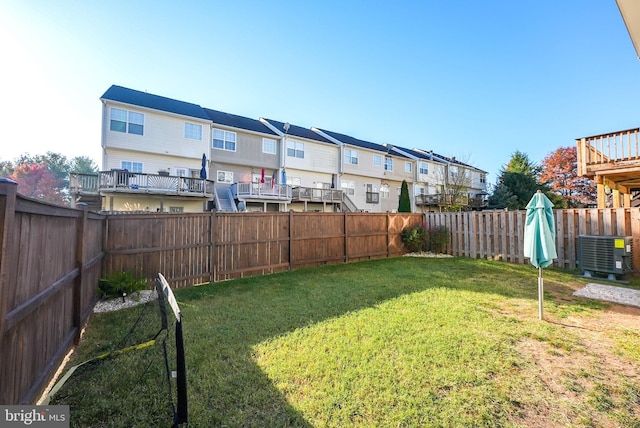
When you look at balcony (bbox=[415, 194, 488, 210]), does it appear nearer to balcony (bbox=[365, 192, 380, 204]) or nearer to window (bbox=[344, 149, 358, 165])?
balcony (bbox=[365, 192, 380, 204])

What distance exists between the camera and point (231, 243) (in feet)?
25.1

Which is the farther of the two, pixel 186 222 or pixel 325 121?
pixel 325 121

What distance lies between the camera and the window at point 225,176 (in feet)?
63.4

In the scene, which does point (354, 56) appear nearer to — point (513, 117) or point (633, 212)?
point (633, 212)

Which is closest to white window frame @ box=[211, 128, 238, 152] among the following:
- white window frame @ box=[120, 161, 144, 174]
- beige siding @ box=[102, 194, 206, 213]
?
beige siding @ box=[102, 194, 206, 213]

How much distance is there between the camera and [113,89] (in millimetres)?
16547

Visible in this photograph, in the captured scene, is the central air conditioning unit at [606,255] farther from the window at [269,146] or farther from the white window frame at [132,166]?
the white window frame at [132,166]

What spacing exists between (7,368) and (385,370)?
3.06 meters

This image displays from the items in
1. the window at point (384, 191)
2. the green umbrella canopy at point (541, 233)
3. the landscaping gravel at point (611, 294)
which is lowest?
the landscaping gravel at point (611, 294)

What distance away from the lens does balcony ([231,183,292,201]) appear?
59.3 ft

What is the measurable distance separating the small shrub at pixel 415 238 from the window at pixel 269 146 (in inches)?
529

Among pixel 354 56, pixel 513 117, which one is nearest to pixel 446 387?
pixel 354 56

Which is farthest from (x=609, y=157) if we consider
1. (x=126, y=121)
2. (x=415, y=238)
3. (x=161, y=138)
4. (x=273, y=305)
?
(x=126, y=121)

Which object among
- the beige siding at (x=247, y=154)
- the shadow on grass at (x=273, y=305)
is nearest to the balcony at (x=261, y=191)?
the beige siding at (x=247, y=154)
